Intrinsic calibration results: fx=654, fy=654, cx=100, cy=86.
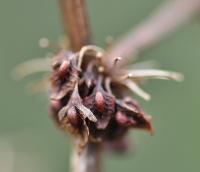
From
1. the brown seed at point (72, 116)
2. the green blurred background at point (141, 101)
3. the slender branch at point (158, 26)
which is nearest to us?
the brown seed at point (72, 116)

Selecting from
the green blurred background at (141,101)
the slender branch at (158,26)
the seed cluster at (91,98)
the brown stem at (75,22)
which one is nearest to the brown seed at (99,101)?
the seed cluster at (91,98)

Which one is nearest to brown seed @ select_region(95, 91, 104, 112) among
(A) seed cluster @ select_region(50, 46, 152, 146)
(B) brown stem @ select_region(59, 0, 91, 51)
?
(A) seed cluster @ select_region(50, 46, 152, 146)

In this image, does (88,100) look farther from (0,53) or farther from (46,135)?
(0,53)

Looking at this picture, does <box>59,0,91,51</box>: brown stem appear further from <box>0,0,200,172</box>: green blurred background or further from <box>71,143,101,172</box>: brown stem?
<box>0,0,200,172</box>: green blurred background

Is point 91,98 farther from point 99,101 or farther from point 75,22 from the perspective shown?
point 75,22

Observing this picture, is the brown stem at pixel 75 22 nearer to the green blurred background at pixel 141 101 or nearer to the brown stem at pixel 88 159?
the brown stem at pixel 88 159

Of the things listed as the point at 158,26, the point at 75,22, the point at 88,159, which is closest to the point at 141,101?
the point at 158,26
